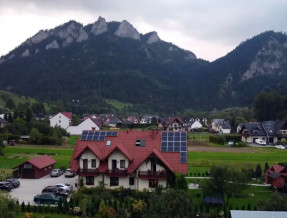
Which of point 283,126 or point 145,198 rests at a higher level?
point 283,126

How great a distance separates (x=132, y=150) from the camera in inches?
1582

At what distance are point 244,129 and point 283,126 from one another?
9.55 metres

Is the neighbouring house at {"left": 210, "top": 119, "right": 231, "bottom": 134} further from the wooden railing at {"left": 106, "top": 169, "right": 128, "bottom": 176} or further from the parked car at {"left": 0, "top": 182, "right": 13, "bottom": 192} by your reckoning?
the parked car at {"left": 0, "top": 182, "right": 13, "bottom": 192}

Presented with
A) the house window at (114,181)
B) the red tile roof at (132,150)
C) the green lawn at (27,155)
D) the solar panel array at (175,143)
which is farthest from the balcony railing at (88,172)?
the green lawn at (27,155)

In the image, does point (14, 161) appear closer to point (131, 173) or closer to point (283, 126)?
point (131, 173)

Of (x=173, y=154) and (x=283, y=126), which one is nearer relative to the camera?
(x=173, y=154)

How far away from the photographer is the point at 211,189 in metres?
32.3

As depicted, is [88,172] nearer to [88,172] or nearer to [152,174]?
[88,172]

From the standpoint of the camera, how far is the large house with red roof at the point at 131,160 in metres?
37.9

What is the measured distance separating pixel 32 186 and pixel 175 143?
1631 centimetres

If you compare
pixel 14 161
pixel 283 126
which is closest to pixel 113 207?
pixel 14 161

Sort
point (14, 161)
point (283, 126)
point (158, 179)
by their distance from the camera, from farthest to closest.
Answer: point (283, 126) → point (14, 161) → point (158, 179)

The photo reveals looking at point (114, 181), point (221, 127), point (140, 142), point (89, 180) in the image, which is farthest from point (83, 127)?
point (114, 181)

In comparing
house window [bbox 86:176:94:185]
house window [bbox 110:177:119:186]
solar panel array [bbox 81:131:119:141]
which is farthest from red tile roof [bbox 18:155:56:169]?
house window [bbox 110:177:119:186]
